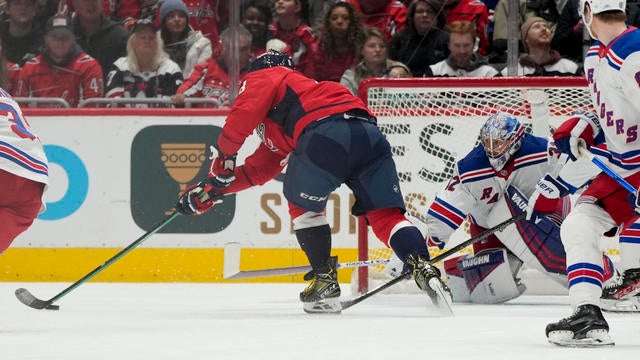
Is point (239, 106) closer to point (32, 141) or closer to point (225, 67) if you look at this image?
point (32, 141)

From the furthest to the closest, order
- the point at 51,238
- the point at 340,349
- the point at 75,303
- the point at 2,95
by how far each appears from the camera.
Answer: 1. the point at 51,238
2. the point at 75,303
3. the point at 2,95
4. the point at 340,349

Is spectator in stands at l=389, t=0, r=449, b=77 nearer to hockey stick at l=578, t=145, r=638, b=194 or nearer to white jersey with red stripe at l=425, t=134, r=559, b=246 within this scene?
white jersey with red stripe at l=425, t=134, r=559, b=246

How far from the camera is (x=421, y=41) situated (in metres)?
6.58

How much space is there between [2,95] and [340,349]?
1.64 m

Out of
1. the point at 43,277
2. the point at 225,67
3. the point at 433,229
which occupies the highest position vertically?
the point at 225,67

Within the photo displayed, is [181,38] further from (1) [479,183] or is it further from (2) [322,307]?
(2) [322,307]

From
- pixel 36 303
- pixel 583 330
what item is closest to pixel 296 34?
pixel 36 303

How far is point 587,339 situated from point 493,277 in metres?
1.99

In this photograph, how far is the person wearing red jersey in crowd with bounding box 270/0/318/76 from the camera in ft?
21.8

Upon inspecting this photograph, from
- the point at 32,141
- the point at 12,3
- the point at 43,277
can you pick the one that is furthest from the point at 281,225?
the point at 32,141

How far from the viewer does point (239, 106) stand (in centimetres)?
461

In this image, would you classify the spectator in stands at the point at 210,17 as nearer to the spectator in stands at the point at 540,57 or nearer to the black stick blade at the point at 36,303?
the spectator in stands at the point at 540,57

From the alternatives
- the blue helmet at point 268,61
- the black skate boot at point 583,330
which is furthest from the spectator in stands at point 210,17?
the black skate boot at point 583,330

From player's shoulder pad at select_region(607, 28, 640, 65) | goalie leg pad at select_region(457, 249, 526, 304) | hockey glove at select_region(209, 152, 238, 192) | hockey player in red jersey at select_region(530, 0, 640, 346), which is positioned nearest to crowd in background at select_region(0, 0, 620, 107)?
goalie leg pad at select_region(457, 249, 526, 304)
